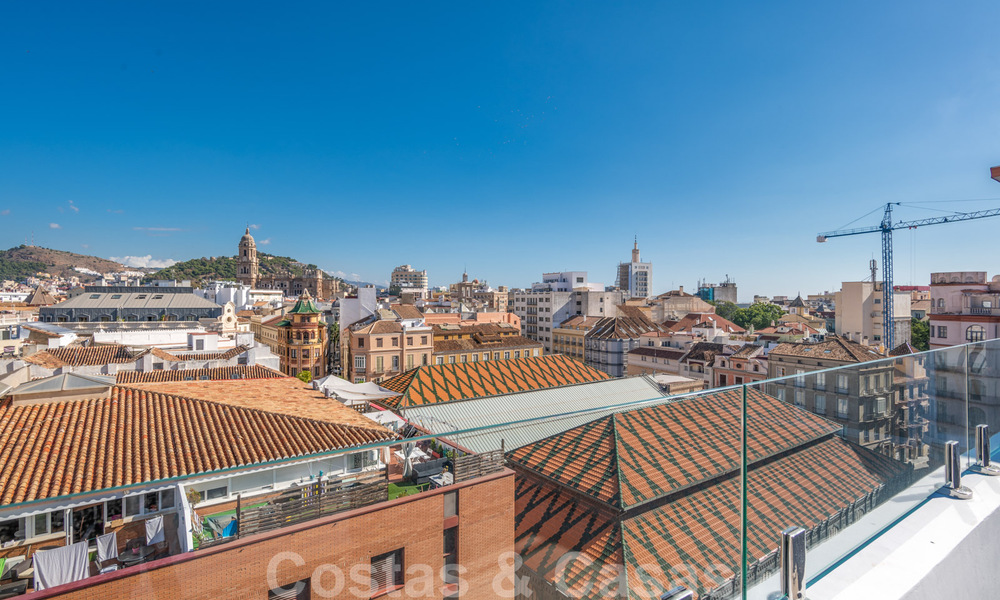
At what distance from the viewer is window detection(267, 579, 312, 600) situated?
83.9 inches

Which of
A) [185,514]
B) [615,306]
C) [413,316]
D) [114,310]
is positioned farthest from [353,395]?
[615,306]

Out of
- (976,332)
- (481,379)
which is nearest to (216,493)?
(481,379)

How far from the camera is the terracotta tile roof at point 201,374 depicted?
11.3 meters

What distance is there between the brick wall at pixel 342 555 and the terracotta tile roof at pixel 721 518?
187 mm

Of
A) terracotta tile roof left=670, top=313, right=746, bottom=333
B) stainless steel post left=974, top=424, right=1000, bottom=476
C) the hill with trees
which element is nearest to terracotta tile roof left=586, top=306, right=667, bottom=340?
terracotta tile roof left=670, top=313, right=746, bottom=333

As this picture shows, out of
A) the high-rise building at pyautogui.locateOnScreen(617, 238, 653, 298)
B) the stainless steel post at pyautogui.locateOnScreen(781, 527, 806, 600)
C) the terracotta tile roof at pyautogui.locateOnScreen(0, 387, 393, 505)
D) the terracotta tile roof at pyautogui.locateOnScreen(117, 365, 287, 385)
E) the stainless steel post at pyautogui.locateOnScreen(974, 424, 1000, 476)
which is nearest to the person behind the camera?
the stainless steel post at pyautogui.locateOnScreen(781, 527, 806, 600)

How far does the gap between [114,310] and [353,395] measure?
24.5 metres

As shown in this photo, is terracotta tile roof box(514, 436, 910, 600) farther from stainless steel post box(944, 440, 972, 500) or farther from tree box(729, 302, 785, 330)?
tree box(729, 302, 785, 330)

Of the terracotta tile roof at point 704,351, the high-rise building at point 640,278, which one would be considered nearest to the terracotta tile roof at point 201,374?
the terracotta tile roof at point 704,351

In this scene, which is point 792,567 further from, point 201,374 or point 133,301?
point 133,301

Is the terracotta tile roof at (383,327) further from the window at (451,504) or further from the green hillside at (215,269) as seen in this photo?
the green hillside at (215,269)

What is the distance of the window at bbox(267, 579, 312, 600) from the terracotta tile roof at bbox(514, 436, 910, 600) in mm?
1002

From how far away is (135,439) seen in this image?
4129 millimetres

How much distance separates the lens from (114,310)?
26.4 metres
